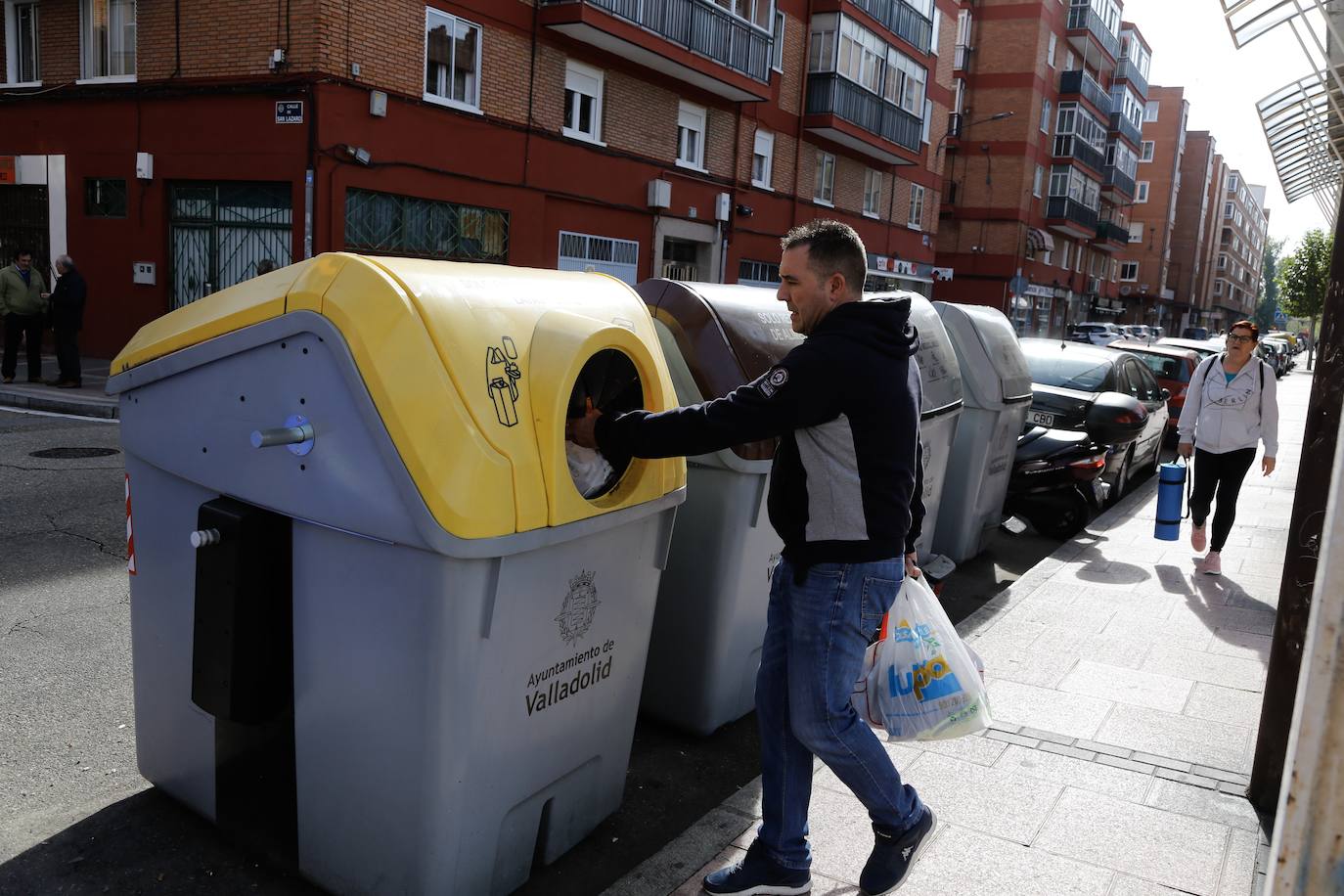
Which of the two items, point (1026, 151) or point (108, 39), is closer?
point (108, 39)

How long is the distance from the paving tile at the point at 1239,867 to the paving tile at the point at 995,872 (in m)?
0.33

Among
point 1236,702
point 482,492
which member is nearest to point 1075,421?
point 1236,702

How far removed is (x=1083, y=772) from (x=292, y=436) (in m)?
2.90

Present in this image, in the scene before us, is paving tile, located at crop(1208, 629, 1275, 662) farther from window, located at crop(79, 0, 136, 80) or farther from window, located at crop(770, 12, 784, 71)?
window, located at crop(770, 12, 784, 71)

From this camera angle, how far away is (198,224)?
48.7ft

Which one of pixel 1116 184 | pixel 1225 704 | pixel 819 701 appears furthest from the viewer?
pixel 1116 184

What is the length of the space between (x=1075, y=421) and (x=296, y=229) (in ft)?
34.1

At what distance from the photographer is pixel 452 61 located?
1560 cm

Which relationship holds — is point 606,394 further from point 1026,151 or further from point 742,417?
point 1026,151

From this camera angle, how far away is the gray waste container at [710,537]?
3625 millimetres

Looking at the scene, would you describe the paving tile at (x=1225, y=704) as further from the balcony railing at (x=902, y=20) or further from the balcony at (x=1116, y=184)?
the balcony at (x=1116, y=184)

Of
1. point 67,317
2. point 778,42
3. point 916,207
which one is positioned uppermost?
point 778,42

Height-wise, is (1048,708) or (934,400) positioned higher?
(934,400)

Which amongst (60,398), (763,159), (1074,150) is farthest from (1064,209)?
(60,398)
